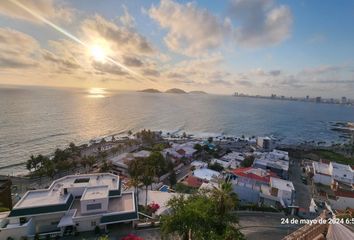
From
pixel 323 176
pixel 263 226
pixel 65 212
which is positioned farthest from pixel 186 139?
pixel 65 212

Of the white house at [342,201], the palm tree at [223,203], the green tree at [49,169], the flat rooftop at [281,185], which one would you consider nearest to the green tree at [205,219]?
the palm tree at [223,203]

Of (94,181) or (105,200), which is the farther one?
(94,181)

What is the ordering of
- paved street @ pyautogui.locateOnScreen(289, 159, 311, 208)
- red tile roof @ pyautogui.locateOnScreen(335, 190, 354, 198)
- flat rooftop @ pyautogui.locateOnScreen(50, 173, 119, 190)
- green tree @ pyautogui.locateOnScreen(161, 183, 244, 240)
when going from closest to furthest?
1. green tree @ pyautogui.locateOnScreen(161, 183, 244, 240)
2. flat rooftop @ pyautogui.locateOnScreen(50, 173, 119, 190)
3. red tile roof @ pyautogui.locateOnScreen(335, 190, 354, 198)
4. paved street @ pyautogui.locateOnScreen(289, 159, 311, 208)

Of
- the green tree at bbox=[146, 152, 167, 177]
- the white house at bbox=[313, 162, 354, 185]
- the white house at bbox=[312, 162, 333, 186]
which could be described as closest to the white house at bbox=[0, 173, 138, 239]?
the green tree at bbox=[146, 152, 167, 177]

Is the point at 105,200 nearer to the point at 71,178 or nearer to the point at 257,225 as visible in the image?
the point at 71,178

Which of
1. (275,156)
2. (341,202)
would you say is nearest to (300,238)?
(341,202)

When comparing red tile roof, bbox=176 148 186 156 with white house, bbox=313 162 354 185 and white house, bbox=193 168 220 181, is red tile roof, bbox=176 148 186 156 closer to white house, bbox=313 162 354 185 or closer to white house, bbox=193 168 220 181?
white house, bbox=193 168 220 181
